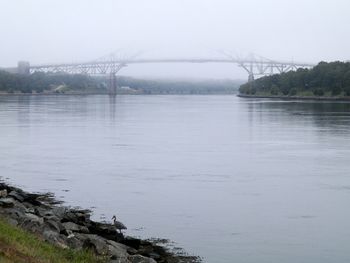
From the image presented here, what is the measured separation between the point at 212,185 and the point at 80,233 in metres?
5.27

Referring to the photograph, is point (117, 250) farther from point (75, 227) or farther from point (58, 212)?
point (58, 212)

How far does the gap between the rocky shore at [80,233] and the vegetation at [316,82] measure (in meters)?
71.9

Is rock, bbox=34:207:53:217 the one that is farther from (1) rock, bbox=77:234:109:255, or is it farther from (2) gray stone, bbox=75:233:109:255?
(1) rock, bbox=77:234:109:255

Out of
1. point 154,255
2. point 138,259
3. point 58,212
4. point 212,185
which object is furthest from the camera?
point 212,185

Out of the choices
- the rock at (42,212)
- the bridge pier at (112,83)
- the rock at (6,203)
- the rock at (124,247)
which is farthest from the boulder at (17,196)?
the bridge pier at (112,83)

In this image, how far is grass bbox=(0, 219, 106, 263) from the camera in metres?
5.15

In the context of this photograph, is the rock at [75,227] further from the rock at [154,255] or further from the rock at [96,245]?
the rock at [154,255]

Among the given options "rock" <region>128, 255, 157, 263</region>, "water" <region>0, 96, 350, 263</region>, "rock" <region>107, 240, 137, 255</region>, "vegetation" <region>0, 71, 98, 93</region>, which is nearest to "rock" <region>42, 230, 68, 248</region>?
"rock" <region>107, 240, 137, 255</region>

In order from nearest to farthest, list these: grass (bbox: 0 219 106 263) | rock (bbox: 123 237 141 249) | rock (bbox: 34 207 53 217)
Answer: grass (bbox: 0 219 106 263) < rock (bbox: 123 237 141 249) < rock (bbox: 34 207 53 217)

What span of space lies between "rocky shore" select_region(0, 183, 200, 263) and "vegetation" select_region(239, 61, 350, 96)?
236 ft

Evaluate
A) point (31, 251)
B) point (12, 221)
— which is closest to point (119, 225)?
point (12, 221)

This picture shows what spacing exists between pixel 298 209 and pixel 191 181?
3.58m

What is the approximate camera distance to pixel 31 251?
18.4ft

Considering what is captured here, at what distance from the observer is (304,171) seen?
15148 millimetres
